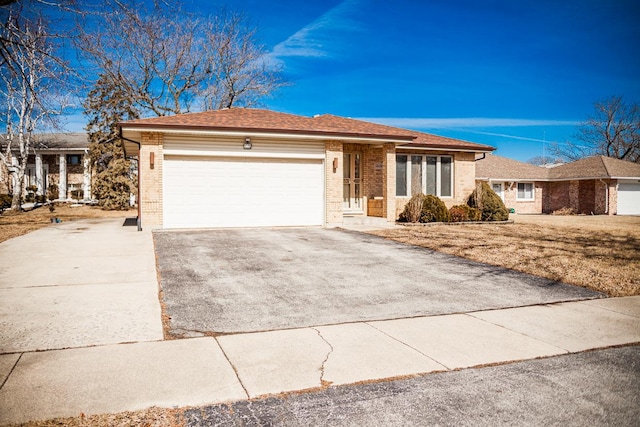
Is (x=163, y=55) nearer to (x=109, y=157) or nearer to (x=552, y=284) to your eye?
(x=109, y=157)

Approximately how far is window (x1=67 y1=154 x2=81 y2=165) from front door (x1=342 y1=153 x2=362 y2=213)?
2470 centimetres

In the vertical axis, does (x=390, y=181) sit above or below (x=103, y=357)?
above

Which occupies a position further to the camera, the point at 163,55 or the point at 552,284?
the point at 163,55

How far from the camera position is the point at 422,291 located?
6.81 meters

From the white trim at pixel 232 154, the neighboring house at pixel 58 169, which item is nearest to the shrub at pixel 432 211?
the white trim at pixel 232 154

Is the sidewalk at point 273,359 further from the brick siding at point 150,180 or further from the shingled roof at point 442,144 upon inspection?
the shingled roof at point 442,144

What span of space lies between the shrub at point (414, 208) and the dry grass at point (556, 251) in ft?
5.58

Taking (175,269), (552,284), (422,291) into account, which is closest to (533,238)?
(552,284)

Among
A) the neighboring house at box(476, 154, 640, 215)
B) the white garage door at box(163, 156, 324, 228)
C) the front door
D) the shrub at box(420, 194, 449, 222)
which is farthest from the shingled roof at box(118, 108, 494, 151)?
the neighboring house at box(476, 154, 640, 215)

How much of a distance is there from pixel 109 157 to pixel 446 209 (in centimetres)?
2150

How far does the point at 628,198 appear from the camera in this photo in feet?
104

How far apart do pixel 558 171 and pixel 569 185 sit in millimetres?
1754

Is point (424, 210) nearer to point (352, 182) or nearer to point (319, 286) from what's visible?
point (352, 182)

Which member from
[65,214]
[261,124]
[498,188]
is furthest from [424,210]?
[65,214]
